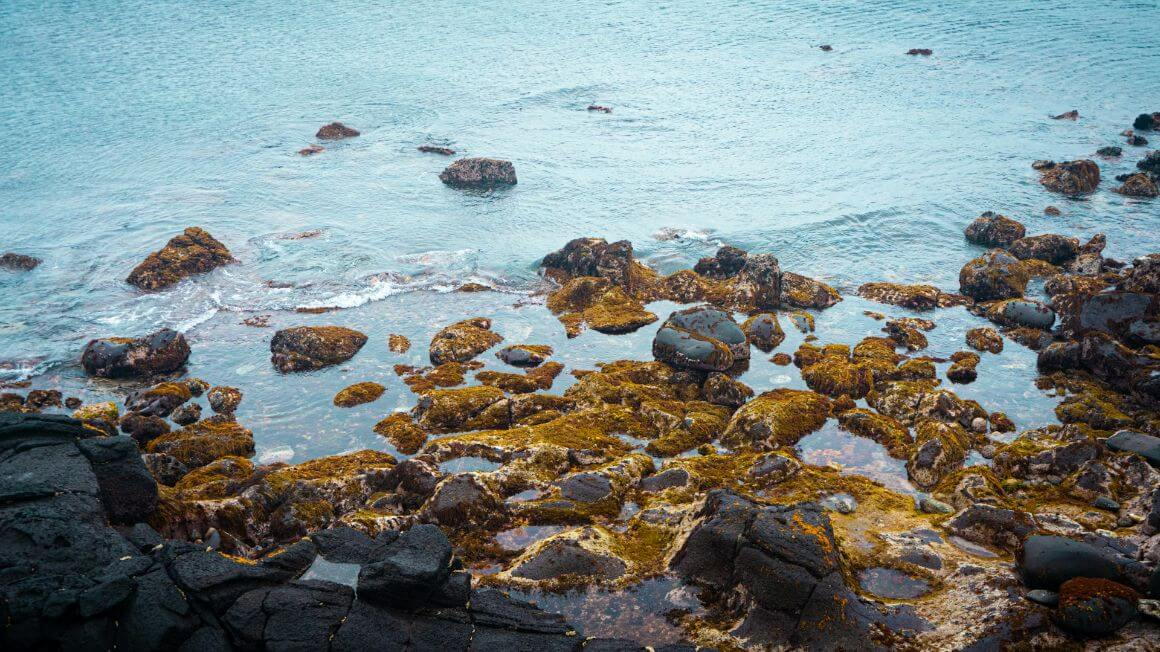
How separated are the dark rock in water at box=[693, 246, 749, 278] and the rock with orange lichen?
631 inches

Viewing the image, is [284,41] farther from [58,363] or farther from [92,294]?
[58,363]

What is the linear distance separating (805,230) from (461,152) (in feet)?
87.3

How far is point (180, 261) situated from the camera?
3106 cm

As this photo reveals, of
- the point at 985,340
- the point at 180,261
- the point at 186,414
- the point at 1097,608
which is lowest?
the point at 985,340

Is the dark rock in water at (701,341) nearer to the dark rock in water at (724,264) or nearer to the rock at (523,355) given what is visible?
the rock at (523,355)

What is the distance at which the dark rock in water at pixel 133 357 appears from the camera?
22.2 metres

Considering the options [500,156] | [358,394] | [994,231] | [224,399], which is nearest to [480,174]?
[500,156]

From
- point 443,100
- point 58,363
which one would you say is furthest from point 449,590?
point 443,100

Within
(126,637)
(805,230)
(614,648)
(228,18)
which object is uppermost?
(228,18)

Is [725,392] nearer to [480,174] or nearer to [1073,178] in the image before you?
[480,174]

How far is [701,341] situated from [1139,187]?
34.4 metres

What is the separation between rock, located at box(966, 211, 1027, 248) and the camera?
3312cm

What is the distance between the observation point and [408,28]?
89938mm

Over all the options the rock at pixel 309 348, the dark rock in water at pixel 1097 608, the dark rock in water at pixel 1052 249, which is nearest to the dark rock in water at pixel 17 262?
the rock at pixel 309 348
